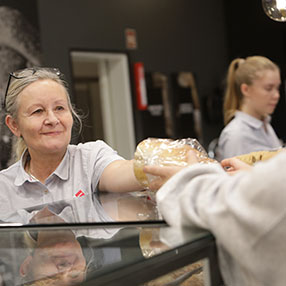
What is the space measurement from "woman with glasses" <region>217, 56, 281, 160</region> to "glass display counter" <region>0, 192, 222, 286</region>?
2104 millimetres

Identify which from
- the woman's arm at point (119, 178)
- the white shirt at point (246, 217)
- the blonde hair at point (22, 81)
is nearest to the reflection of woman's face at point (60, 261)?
the white shirt at point (246, 217)

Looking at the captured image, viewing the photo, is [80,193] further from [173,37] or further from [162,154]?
[173,37]

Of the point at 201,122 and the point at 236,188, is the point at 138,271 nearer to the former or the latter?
the point at 236,188

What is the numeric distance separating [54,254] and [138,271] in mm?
265

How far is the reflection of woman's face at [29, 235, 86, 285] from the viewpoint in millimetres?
935

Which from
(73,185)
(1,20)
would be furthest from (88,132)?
(73,185)

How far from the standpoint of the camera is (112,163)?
1.90m

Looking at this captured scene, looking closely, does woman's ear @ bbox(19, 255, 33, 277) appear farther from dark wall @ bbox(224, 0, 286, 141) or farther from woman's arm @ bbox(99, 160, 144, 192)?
dark wall @ bbox(224, 0, 286, 141)

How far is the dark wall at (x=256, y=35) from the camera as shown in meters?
7.30

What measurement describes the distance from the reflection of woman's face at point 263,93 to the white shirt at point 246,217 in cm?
260

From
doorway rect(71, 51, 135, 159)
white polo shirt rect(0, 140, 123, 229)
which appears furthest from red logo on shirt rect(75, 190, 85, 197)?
doorway rect(71, 51, 135, 159)

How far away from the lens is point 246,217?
78 centimetres

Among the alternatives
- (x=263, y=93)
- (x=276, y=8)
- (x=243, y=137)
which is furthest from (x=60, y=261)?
(x=263, y=93)

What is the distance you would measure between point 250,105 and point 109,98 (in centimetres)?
289
